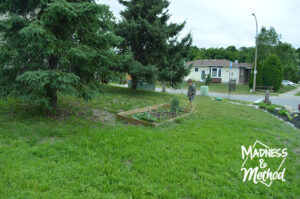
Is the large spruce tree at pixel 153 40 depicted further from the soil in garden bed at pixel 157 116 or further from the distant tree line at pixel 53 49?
the distant tree line at pixel 53 49

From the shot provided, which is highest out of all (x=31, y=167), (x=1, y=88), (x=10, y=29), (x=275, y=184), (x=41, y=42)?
(x=10, y=29)

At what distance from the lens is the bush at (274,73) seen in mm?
26484

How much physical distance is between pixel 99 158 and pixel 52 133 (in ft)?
5.10

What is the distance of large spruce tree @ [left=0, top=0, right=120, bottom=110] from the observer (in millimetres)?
4281

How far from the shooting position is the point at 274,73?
87.0ft

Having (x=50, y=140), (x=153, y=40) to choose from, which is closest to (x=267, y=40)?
(x=153, y=40)

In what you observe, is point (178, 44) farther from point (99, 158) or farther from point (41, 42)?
point (99, 158)

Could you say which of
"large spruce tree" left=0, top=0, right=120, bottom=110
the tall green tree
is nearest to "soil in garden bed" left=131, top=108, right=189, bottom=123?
"large spruce tree" left=0, top=0, right=120, bottom=110

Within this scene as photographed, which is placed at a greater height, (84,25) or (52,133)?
(84,25)

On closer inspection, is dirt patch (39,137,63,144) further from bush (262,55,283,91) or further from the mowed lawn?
bush (262,55,283,91)

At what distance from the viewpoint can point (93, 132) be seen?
450cm

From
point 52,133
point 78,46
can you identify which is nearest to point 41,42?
point 78,46

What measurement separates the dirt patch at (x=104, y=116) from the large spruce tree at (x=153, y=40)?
430 cm

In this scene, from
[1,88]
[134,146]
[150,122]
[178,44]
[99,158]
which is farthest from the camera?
[178,44]
